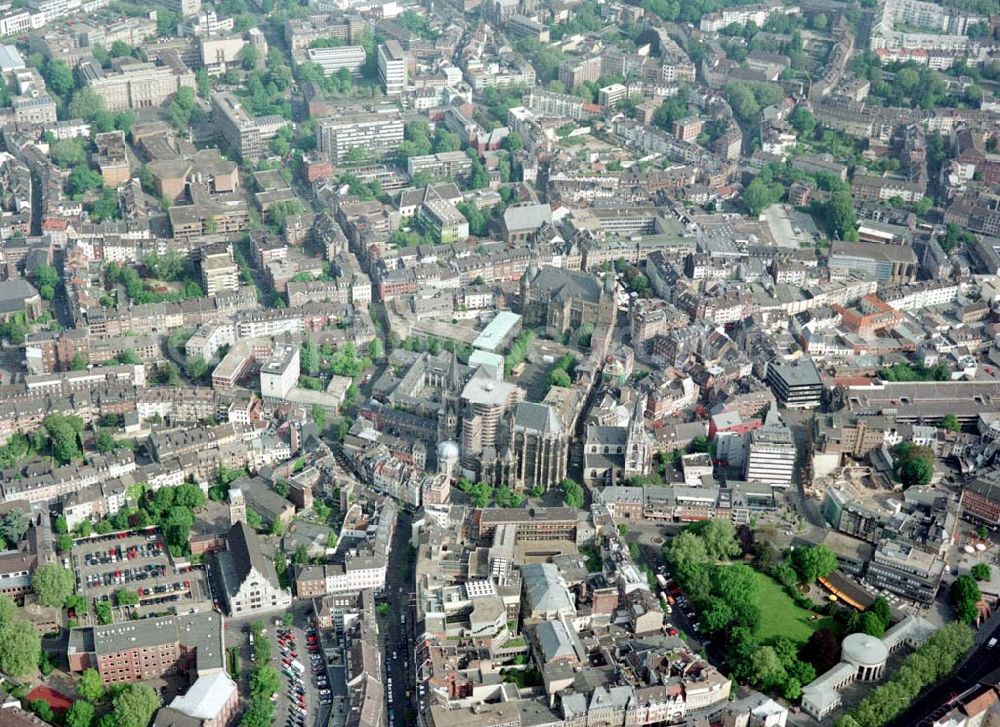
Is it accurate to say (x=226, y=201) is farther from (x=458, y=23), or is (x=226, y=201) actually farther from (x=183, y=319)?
(x=458, y=23)

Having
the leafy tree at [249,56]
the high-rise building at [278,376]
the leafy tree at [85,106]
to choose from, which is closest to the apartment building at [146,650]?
the high-rise building at [278,376]

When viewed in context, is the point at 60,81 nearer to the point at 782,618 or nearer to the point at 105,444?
the point at 105,444

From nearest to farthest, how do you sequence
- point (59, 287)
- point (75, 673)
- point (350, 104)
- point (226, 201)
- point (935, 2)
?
point (75, 673) → point (59, 287) → point (226, 201) → point (350, 104) → point (935, 2)

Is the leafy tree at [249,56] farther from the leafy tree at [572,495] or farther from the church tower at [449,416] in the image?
the leafy tree at [572,495]

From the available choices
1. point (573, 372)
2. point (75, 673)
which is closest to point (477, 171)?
point (573, 372)

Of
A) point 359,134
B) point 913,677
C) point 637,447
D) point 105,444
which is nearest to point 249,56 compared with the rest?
point 359,134

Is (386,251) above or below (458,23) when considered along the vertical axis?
below

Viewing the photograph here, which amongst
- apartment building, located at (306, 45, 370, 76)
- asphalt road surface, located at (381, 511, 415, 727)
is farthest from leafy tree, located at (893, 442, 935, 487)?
apartment building, located at (306, 45, 370, 76)
